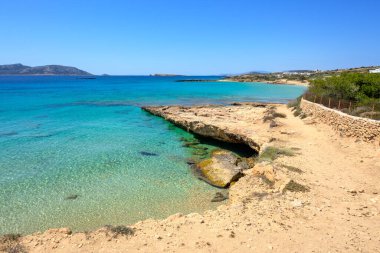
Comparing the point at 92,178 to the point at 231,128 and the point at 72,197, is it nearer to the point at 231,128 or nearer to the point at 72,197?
the point at 72,197

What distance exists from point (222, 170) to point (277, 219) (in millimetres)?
5997

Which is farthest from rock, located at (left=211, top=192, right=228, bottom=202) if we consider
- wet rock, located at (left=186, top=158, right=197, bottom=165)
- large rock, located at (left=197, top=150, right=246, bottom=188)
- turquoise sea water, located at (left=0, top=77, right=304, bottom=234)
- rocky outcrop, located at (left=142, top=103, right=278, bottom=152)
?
rocky outcrop, located at (left=142, top=103, right=278, bottom=152)

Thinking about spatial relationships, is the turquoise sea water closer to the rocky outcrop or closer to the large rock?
the large rock

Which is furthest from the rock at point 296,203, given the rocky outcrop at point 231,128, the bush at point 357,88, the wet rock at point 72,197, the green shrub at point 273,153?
the bush at point 357,88

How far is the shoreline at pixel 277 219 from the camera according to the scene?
25.8ft

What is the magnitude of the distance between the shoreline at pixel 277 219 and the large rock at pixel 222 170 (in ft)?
2.11

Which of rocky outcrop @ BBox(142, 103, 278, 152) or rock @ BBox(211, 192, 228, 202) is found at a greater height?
rocky outcrop @ BBox(142, 103, 278, 152)

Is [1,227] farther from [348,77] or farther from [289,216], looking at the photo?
[348,77]

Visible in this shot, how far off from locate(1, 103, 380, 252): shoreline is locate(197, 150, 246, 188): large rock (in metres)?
0.64

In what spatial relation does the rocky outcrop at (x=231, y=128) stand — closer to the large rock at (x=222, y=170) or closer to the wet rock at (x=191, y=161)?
the large rock at (x=222, y=170)

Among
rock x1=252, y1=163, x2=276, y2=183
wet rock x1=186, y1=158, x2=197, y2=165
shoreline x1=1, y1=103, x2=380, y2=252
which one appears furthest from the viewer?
wet rock x1=186, y1=158, x2=197, y2=165

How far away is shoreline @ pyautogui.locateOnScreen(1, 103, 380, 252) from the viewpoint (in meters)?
7.86

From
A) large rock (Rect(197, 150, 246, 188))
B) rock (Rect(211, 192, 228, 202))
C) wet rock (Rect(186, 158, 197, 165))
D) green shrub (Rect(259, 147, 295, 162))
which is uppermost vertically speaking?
green shrub (Rect(259, 147, 295, 162))

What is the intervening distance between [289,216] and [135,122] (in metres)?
23.0
